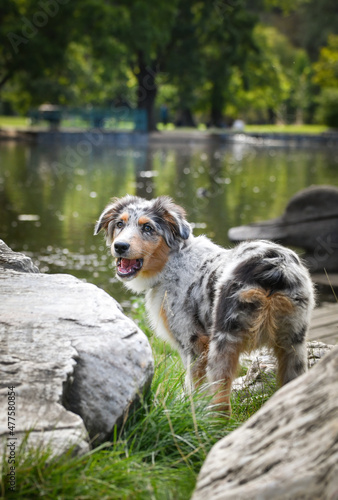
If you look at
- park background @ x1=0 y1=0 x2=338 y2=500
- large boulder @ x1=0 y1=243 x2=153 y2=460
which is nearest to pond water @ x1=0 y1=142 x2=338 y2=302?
park background @ x1=0 y1=0 x2=338 y2=500

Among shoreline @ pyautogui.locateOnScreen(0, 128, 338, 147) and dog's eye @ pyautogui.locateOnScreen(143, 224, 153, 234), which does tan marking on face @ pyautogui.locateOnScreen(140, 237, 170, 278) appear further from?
shoreline @ pyautogui.locateOnScreen(0, 128, 338, 147)

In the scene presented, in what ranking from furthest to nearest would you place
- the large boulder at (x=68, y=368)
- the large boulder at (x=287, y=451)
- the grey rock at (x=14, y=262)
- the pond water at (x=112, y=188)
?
the pond water at (x=112, y=188) → the grey rock at (x=14, y=262) → the large boulder at (x=68, y=368) → the large boulder at (x=287, y=451)

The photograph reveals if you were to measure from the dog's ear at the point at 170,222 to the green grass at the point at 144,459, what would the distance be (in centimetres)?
138

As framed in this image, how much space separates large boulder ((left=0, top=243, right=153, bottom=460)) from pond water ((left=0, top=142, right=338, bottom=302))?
6.70 m

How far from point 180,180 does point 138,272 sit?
1980 cm

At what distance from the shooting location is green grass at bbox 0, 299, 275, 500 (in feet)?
9.73

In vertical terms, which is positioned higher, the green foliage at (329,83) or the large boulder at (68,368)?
the green foliage at (329,83)

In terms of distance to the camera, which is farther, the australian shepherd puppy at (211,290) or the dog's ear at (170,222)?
the dog's ear at (170,222)

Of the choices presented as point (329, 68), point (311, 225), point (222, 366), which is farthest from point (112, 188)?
point (329, 68)

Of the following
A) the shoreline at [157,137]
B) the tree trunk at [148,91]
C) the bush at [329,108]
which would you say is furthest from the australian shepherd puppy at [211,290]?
the bush at [329,108]

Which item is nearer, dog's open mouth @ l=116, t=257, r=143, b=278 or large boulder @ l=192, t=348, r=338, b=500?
large boulder @ l=192, t=348, r=338, b=500

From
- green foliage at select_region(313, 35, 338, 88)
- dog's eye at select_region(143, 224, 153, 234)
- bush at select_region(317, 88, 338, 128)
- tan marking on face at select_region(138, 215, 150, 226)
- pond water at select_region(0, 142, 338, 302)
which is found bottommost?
pond water at select_region(0, 142, 338, 302)

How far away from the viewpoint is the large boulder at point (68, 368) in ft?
10.3

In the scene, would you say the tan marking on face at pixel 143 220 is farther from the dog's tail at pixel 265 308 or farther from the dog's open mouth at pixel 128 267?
the dog's tail at pixel 265 308
